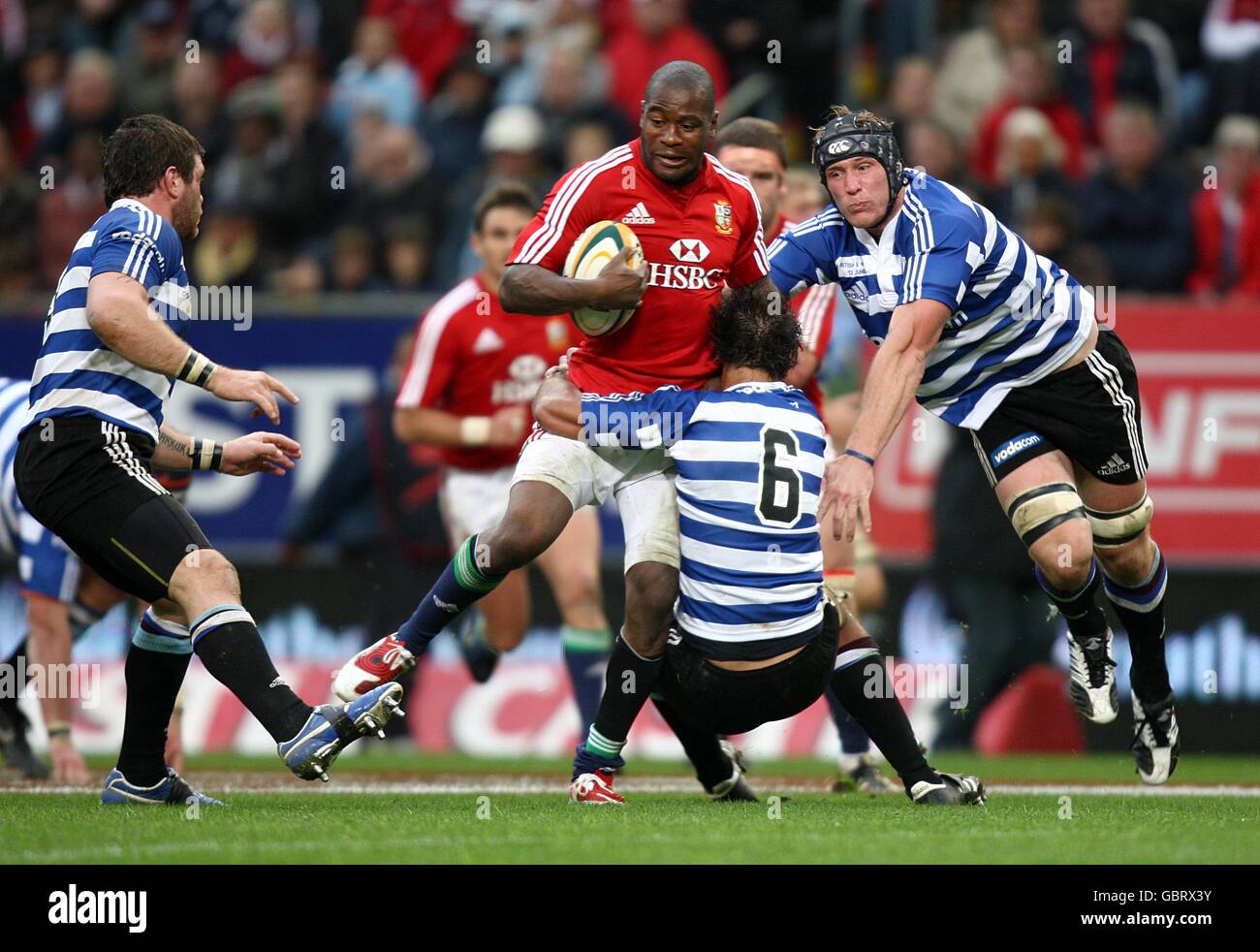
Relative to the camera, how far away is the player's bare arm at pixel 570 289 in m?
6.79

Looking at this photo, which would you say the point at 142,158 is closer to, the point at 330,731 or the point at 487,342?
the point at 330,731

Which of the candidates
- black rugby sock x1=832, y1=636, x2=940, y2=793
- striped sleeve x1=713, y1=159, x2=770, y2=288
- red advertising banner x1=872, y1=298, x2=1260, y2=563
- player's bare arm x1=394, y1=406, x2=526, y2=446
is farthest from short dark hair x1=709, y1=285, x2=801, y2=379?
red advertising banner x1=872, y1=298, x2=1260, y2=563

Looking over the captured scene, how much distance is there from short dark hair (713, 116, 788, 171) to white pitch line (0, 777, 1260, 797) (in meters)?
2.98

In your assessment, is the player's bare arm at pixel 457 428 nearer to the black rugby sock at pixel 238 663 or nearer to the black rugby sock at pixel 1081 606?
the black rugby sock at pixel 1081 606

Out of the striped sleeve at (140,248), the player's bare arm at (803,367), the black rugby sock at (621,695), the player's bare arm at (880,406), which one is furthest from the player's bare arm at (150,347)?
the player's bare arm at (803,367)

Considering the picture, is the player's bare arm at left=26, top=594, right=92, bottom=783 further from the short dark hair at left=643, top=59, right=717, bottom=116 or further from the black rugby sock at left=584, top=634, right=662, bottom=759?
the short dark hair at left=643, top=59, right=717, bottom=116

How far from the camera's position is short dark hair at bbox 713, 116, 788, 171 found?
8695 millimetres

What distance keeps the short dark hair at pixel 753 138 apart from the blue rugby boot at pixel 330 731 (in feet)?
11.4

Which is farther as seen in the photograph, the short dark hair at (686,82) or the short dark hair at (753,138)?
the short dark hair at (753,138)

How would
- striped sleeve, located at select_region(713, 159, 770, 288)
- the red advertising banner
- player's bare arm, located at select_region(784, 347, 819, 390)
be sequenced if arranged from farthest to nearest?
the red advertising banner, player's bare arm, located at select_region(784, 347, 819, 390), striped sleeve, located at select_region(713, 159, 770, 288)

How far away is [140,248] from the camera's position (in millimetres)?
6719

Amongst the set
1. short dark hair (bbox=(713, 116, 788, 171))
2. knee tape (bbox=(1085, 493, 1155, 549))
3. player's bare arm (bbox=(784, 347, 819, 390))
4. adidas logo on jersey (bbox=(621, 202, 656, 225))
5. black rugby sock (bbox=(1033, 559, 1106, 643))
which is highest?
short dark hair (bbox=(713, 116, 788, 171))

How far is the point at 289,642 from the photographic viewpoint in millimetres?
12078
